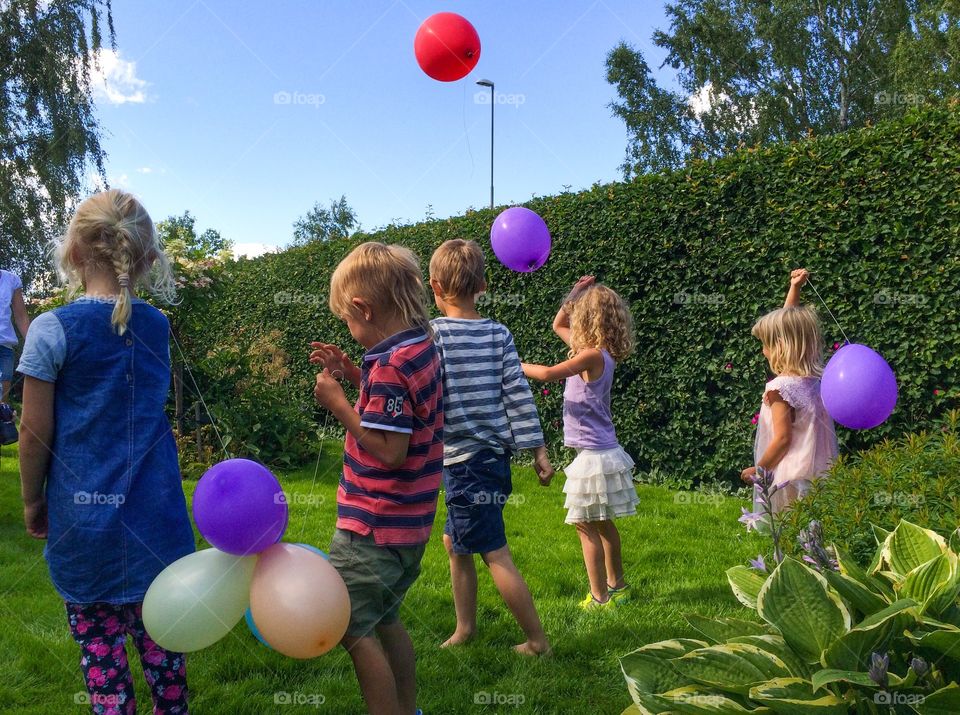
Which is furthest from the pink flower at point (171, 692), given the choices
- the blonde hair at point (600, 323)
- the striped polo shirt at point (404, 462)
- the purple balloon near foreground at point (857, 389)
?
the purple balloon near foreground at point (857, 389)

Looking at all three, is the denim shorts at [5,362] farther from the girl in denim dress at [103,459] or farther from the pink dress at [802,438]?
the pink dress at [802,438]

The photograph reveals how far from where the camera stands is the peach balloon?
194 centimetres

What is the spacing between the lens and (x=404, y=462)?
7.35 feet

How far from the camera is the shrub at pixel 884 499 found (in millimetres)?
2412

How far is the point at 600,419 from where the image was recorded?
13.6 feet

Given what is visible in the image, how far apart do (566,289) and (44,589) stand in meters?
5.39

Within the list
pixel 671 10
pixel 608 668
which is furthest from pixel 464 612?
pixel 671 10

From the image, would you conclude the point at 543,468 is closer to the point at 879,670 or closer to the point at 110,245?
the point at 879,670

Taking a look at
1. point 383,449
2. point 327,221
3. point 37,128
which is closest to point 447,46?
point 383,449

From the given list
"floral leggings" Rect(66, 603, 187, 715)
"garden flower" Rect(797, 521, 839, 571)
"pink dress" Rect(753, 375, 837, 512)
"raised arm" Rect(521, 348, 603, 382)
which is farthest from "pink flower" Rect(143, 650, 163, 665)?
"pink dress" Rect(753, 375, 837, 512)

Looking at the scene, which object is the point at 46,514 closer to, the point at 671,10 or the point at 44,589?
the point at 44,589

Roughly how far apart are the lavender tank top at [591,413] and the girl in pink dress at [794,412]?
0.81 meters

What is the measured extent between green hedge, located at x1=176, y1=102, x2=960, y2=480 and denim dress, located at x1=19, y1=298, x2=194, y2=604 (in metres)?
5.17

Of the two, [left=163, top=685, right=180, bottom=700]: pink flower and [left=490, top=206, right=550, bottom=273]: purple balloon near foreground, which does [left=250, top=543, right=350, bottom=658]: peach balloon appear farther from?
[left=490, top=206, right=550, bottom=273]: purple balloon near foreground
